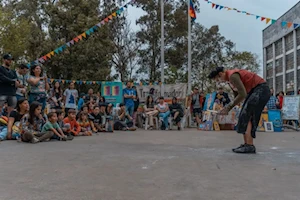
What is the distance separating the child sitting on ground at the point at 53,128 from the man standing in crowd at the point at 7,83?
828mm

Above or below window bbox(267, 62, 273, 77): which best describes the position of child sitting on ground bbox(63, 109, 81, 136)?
below

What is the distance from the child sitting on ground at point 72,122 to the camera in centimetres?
708

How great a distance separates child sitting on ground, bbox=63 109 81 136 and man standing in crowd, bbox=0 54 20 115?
1.26 meters

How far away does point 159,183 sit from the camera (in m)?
2.73

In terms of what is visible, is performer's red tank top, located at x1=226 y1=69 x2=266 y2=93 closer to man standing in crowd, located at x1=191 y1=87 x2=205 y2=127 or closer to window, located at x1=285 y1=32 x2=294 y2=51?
man standing in crowd, located at x1=191 y1=87 x2=205 y2=127

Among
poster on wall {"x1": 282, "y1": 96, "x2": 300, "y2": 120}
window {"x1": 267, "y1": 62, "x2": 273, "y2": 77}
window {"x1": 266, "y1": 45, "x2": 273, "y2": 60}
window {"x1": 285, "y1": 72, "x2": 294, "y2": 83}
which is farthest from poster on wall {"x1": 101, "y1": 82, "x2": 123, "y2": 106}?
window {"x1": 266, "y1": 45, "x2": 273, "y2": 60}

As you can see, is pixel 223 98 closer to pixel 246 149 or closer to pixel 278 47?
pixel 246 149

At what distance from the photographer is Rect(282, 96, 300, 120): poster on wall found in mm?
10242

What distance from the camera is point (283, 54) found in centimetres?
3158

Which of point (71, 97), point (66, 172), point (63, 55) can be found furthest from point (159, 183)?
point (63, 55)

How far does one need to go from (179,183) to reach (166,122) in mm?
7531

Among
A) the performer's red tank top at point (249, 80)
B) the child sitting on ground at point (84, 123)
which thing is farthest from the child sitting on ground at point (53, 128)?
the performer's red tank top at point (249, 80)

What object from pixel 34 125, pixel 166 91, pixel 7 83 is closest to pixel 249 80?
pixel 34 125

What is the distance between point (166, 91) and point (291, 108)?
4.63 meters
